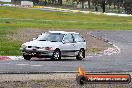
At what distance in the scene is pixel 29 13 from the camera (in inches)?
4269

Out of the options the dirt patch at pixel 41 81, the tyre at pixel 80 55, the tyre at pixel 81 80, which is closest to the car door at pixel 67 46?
the tyre at pixel 80 55

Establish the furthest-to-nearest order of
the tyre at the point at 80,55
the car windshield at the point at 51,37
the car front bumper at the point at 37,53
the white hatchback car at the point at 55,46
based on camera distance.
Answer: the tyre at the point at 80,55, the car windshield at the point at 51,37, the white hatchback car at the point at 55,46, the car front bumper at the point at 37,53

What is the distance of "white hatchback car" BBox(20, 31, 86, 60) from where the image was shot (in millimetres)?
26828

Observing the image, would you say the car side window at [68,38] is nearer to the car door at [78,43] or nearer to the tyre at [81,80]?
the car door at [78,43]

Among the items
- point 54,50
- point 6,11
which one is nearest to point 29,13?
point 6,11

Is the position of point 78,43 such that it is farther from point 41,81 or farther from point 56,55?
point 41,81

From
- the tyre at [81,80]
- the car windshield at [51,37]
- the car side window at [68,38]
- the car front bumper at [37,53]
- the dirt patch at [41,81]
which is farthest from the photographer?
the car side window at [68,38]

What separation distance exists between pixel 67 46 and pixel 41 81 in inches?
472

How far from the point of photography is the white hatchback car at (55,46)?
2683 centimetres

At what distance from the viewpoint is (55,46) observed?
27438mm

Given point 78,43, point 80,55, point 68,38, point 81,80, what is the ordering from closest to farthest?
1. point 81,80
2. point 68,38
3. point 80,55
4. point 78,43

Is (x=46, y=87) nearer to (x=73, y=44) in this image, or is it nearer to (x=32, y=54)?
(x=32, y=54)

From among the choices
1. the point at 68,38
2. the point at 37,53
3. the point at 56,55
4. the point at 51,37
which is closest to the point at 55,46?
the point at 56,55

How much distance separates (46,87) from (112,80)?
1.88 meters
